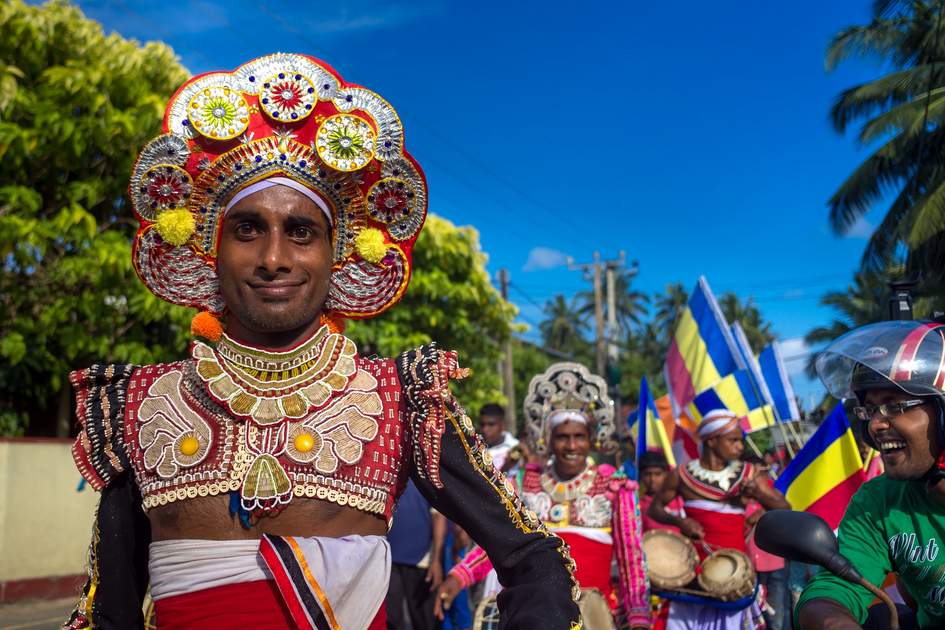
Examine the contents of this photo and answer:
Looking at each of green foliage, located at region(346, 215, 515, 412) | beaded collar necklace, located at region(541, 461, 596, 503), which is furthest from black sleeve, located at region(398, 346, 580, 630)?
green foliage, located at region(346, 215, 515, 412)

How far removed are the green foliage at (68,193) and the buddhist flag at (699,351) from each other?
601 centimetres

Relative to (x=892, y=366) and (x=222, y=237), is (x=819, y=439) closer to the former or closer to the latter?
(x=892, y=366)

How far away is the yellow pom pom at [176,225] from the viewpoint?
2.41m

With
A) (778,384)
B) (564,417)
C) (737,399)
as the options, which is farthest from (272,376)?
(778,384)

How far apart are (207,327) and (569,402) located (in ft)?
15.6

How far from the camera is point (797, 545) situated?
2.39 meters

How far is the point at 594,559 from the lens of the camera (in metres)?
5.80

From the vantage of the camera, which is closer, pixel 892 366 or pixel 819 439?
pixel 892 366

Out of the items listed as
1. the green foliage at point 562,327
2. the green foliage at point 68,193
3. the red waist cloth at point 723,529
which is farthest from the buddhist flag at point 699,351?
the green foliage at point 562,327

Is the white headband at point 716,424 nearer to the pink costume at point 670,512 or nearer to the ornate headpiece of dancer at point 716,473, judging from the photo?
the ornate headpiece of dancer at point 716,473

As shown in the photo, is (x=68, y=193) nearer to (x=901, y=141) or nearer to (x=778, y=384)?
(x=778, y=384)

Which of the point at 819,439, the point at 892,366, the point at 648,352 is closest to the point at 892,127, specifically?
the point at 819,439

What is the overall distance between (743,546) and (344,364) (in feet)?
19.2

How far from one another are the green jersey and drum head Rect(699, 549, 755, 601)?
3388mm
